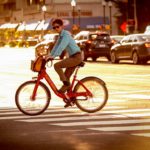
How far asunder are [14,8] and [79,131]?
111 m

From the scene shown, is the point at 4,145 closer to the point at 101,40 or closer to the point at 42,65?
the point at 42,65

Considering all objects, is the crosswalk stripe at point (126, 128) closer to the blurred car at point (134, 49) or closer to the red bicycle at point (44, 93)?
the red bicycle at point (44, 93)

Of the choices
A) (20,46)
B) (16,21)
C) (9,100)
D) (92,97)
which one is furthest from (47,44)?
(16,21)

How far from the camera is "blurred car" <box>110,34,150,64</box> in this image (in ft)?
116

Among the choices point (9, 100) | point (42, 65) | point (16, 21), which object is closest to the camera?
point (42, 65)

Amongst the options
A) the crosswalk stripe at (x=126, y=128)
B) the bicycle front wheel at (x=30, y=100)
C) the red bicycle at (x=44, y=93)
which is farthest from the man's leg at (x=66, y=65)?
the crosswalk stripe at (x=126, y=128)

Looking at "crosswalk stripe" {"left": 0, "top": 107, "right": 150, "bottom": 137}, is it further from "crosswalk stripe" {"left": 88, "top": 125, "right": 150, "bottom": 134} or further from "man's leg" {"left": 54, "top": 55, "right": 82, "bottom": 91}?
"man's leg" {"left": 54, "top": 55, "right": 82, "bottom": 91}

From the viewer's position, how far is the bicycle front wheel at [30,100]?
12422mm

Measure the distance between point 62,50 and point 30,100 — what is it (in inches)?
43.7

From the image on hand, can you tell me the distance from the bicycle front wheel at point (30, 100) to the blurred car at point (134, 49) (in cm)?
2296

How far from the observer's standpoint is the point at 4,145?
9.06m

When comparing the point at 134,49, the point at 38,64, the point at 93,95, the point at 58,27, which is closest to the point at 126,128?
the point at 93,95

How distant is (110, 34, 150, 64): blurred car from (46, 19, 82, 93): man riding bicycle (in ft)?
75.0

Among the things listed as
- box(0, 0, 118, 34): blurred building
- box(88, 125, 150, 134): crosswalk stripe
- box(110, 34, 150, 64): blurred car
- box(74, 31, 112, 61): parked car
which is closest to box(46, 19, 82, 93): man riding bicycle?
box(88, 125, 150, 134): crosswalk stripe
